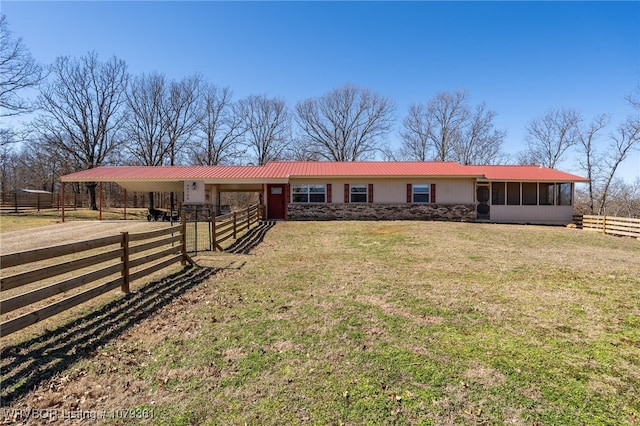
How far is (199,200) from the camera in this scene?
66.8 ft

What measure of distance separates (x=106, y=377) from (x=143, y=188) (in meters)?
22.8

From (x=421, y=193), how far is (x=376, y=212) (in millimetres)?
3081

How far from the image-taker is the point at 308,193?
65.1 feet

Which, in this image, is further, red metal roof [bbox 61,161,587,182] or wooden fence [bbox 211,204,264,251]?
red metal roof [bbox 61,161,587,182]

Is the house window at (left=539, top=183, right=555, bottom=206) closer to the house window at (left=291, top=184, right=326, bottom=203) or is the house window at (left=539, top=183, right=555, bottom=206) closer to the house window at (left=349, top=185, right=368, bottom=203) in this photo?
the house window at (left=349, top=185, right=368, bottom=203)

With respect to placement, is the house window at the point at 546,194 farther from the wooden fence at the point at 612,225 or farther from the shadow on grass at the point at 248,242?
the shadow on grass at the point at 248,242

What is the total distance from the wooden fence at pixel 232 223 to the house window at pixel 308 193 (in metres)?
2.43

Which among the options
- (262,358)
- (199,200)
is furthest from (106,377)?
(199,200)

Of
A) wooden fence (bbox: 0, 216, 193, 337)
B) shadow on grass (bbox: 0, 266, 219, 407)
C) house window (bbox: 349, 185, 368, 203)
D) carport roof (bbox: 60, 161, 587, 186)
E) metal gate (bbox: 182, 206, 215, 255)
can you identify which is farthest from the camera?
house window (bbox: 349, 185, 368, 203)

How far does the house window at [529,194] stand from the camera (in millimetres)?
20703

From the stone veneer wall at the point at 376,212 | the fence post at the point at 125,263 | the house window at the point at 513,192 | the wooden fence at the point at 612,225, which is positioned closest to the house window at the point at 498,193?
the house window at the point at 513,192

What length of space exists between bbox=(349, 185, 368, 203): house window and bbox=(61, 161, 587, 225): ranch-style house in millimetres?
61

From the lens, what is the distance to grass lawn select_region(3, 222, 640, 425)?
109 inches

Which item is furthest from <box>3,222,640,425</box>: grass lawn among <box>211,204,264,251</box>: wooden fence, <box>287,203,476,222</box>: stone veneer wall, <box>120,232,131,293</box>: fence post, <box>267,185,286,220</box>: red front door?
<box>267,185,286,220</box>: red front door
